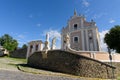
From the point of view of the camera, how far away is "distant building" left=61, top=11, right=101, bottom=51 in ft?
87.0

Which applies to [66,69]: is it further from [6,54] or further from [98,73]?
[6,54]

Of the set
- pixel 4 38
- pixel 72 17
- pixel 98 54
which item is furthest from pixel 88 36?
pixel 4 38

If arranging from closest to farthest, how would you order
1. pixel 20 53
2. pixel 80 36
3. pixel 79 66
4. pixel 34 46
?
pixel 79 66, pixel 80 36, pixel 34 46, pixel 20 53

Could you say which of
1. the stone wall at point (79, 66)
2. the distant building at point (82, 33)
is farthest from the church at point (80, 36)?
the stone wall at point (79, 66)

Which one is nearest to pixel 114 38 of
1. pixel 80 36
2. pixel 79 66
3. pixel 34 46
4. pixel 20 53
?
pixel 80 36

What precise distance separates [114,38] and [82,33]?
705 centimetres

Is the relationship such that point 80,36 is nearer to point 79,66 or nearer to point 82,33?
point 82,33

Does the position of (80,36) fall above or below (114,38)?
above

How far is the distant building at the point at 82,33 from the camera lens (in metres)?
26.5

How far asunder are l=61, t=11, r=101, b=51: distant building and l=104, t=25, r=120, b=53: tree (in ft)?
7.89

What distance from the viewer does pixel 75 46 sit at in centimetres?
2834

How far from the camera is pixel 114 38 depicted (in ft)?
84.0

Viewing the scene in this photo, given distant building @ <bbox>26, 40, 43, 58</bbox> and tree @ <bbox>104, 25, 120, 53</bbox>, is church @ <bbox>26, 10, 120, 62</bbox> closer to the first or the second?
distant building @ <bbox>26, 40, 43, 58</bbox>

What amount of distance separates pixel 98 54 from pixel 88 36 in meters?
13.3
